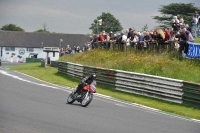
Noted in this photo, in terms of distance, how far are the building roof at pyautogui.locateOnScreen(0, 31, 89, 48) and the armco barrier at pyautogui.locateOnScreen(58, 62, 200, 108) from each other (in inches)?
3400

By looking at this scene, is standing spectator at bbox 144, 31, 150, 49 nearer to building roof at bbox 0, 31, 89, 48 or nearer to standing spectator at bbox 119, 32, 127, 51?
standing spectator at bbox 119, 32, 127, 51

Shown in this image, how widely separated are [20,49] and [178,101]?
95.0 m

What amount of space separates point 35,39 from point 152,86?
9531 cm

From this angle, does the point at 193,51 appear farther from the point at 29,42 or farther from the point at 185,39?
the point at 29,42

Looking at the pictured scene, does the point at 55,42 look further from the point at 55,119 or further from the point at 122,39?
the point at 55,119

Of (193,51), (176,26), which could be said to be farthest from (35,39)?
(193,51)

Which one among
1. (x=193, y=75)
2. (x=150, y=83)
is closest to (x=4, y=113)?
(x=150, y=83)

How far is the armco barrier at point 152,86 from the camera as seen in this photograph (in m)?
18.0

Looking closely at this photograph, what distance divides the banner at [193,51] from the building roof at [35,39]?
297ft

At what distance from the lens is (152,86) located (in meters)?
20.3

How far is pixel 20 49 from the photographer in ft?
363

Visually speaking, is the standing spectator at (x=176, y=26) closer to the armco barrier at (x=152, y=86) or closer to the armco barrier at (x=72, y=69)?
the armco barrier at (x=152, y=86)

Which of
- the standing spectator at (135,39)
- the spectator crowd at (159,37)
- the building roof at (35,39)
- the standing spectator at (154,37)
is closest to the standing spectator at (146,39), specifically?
the spectator crowd at (159,37)

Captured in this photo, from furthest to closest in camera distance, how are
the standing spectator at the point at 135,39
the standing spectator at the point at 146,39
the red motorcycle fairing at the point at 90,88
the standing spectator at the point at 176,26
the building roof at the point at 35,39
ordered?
the building roof at the point at 35,39
the standing spectator at the point at 135,39
the standing spectator at the point at 146,39
the standing spectator at the point at 176,26
the red motorcycle fairing at the point at 90,88
